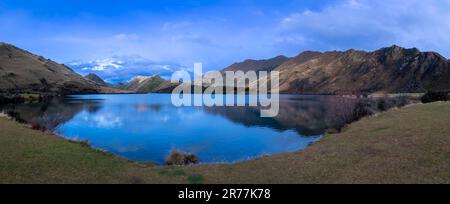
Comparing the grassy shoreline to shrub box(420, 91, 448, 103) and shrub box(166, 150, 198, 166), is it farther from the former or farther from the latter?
shrub box(420, 91, 448, 103)

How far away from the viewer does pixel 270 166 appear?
21375 mm

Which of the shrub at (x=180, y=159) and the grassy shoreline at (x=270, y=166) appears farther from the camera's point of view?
the shrub at (x=180, y=159)

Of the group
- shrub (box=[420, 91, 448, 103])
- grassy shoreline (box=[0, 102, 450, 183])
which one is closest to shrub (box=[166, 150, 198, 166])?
grassy shoreline (box=[0, 102, 450, 183])

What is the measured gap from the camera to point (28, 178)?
15.8 m

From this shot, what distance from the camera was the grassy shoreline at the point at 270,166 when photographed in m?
16.7

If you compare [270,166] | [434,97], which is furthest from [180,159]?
[434,97]

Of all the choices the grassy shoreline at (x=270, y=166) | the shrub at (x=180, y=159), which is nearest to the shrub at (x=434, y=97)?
the grassy shoreline at (x=270, y=166)

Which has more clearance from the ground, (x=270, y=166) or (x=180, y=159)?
(x=270, y=166)

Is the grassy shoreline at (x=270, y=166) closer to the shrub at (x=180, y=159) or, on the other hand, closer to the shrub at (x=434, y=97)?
the shrub at (x=180, y=159)

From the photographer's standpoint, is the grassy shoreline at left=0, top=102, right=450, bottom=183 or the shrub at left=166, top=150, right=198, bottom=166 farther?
the shrub at left=166, top=150, right=198, bottom=166

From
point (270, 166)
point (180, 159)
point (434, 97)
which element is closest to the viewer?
point (270, 166)

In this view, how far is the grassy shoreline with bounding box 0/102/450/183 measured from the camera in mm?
16688

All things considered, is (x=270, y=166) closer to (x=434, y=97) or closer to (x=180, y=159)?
(x=180, y=159)
